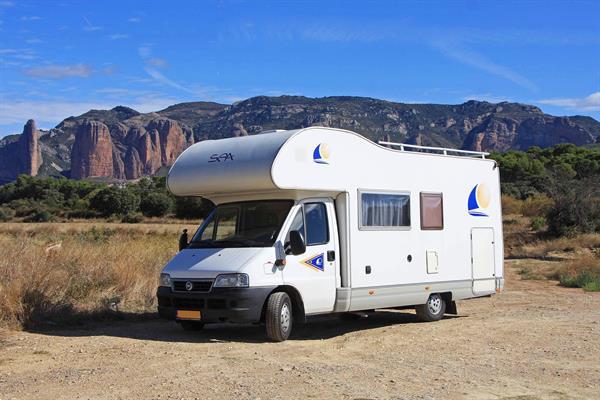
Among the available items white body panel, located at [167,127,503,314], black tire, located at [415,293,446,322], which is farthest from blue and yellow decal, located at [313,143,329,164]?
black tire, located at [415,293,446,322]

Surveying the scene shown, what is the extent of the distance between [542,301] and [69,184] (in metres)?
73.0

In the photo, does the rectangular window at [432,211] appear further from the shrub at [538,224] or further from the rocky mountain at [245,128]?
the rocky mountain at [245,128]

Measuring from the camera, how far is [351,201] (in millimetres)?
11578

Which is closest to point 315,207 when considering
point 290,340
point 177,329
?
point 290,340

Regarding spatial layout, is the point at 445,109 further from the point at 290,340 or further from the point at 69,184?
the point at 290,340

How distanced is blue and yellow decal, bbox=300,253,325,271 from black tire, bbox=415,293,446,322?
2.74 m

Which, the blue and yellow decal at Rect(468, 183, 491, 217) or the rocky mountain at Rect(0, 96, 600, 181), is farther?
the rocky mountain at Rect(0, 96, 600, 181)

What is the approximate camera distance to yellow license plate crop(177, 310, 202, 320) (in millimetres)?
10352

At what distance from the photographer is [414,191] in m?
12.8

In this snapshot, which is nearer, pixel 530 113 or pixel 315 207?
pixel 315 207

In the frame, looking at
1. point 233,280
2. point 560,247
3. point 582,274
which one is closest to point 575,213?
point 560,247

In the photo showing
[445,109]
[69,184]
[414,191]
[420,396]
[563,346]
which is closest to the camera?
[420,396]

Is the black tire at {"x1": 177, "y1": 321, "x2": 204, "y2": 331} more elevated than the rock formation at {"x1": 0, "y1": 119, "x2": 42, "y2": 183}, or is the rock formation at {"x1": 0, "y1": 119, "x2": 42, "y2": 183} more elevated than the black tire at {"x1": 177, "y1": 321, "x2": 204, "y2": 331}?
the rock formation at {"x1": 0, "y1": 119, "x2": 42, "y2": 183}

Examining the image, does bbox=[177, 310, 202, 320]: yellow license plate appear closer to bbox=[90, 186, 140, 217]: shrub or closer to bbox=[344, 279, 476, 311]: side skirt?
bbox=[344, 279, 476, 311]: side skirt
